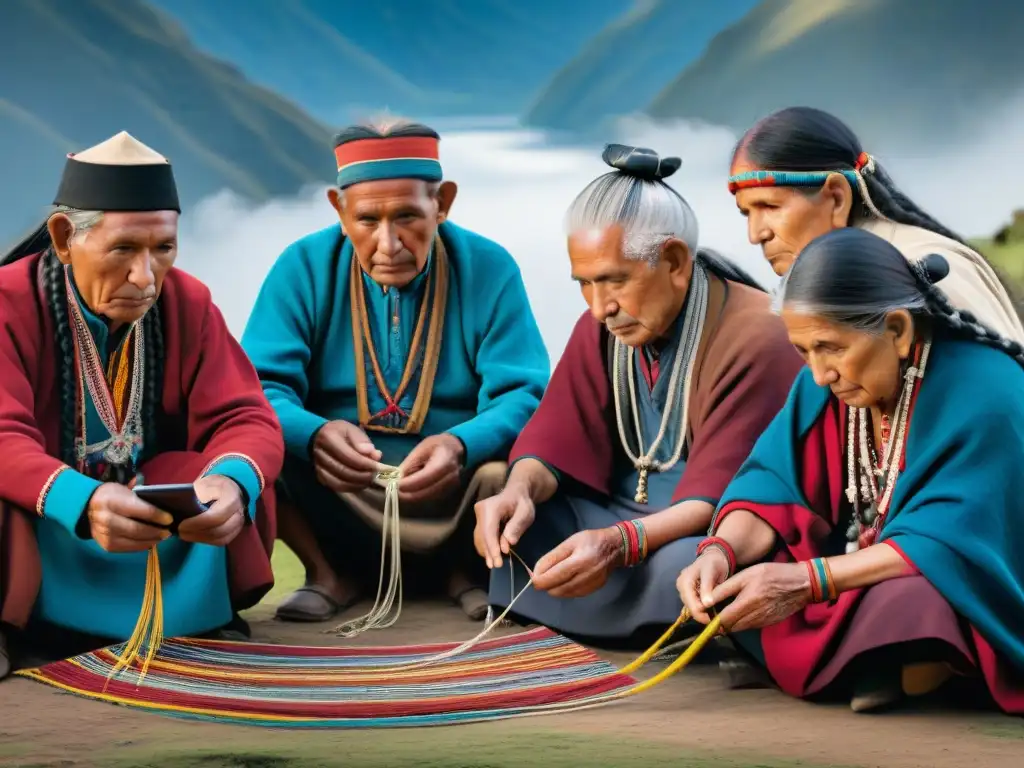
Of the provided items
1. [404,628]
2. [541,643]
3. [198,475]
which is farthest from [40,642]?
[541,643]

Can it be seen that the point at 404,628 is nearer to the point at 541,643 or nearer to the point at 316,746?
the point at 541,643

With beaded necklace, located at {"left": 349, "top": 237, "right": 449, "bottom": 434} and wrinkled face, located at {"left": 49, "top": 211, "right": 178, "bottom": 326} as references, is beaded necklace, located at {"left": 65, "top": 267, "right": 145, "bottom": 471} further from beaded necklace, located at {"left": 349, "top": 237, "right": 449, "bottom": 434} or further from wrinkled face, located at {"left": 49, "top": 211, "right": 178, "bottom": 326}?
beaded necklace, located at {"left": 349, "top": 237, "right": 449, "bottom": 434}

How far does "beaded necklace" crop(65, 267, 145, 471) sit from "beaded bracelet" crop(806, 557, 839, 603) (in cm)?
206

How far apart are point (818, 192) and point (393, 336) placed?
5.44 ft

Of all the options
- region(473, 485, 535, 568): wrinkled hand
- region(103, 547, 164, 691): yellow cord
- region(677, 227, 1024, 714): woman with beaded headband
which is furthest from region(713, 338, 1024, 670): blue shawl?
region(103, 547, 164, 691): yellow cord

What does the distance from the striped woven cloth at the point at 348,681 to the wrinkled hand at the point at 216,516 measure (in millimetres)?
342

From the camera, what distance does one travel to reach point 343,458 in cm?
534

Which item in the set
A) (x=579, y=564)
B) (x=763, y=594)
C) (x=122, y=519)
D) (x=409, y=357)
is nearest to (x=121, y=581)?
(x=122, y=519)

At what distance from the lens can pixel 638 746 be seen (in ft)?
12.1

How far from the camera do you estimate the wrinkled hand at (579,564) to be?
4445mm

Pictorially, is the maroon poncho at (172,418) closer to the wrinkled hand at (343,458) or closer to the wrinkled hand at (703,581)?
the wrinkled hand at (343,458)

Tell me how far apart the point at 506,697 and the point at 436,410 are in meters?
1.67

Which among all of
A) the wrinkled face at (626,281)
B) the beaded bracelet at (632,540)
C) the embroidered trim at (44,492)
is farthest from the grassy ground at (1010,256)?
the embroidered trim at (44,492)

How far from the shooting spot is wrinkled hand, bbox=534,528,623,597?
14.6 feet
